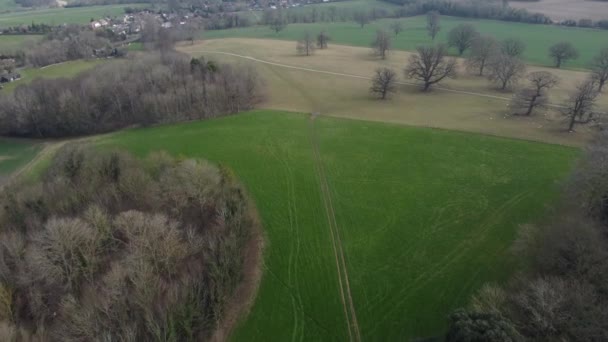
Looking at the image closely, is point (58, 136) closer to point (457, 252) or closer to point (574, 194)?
point (457, 252)

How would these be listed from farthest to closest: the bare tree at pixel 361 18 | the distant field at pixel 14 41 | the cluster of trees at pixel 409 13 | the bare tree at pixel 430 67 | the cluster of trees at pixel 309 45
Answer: the bare tree at pixel 361 18
the cluster of trees at pixel 409 13
the distant field at pixel 14 41
the cluster of trees at pixel 309 45
the bare tree at pixel 430 67

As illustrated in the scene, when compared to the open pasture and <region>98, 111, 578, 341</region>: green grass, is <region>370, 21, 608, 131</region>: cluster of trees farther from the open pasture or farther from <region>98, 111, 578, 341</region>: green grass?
the open pasture

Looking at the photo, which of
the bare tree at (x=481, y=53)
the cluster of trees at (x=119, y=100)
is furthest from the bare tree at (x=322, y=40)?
the cluster of trees at (x=119, y=100)

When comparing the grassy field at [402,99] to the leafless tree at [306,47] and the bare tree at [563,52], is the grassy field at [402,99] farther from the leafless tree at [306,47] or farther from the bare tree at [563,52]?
the bare tree at [563,52]

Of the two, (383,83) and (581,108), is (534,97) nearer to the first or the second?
(581,108)

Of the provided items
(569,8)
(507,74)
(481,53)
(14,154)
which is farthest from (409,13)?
(14,154)
